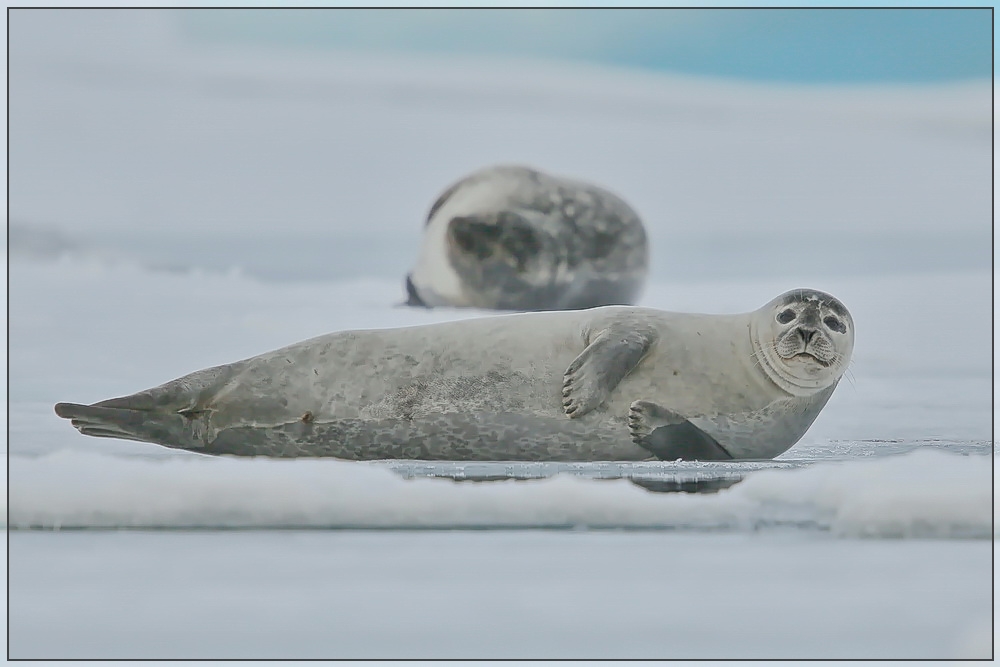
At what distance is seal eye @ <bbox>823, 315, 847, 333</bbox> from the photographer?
16.6 feet

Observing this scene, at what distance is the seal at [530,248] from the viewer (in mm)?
8133

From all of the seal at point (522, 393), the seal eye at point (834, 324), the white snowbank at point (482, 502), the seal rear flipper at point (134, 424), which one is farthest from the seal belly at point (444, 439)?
the seal eye at point (834, 324)

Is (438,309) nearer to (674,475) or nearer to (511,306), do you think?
(511,306)

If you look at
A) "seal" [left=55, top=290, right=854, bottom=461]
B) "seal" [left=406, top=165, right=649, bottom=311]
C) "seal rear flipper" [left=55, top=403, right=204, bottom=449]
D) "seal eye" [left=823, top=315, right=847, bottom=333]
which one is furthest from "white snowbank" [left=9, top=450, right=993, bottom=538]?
"seal" [left=406, top=165, right=649, bottom=311]

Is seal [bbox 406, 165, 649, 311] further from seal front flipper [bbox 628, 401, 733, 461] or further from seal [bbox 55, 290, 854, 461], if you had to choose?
seal front flipper [bbox 628, 401, 733, 461]

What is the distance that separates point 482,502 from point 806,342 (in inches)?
62.8

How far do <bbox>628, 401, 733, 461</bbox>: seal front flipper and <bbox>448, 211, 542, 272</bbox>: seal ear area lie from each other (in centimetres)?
339

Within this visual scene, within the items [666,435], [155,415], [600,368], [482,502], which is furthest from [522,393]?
[155,415]

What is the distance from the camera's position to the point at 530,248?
8.11 m

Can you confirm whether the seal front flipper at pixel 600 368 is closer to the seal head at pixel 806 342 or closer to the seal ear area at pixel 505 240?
the seal head at pixel 806 342

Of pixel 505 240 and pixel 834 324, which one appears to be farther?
pixel 505 240

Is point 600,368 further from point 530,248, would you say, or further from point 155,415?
point 530,248

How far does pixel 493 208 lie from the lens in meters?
8.21

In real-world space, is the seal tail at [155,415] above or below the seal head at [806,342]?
below
